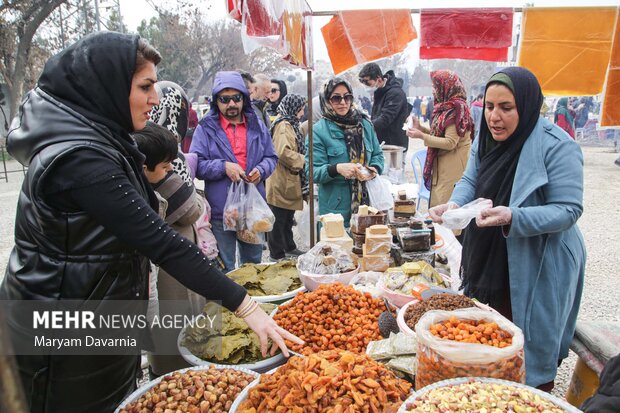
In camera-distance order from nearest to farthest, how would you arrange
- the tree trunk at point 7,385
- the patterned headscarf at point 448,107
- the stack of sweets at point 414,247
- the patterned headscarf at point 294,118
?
the tree trunk at point 7,385 < the stack of sweets at point 414,247 < the patterned headscarf at point 448,107 < the patterned headscarf at point 294,118

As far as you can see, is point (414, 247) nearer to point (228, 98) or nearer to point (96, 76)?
point (96, 76)

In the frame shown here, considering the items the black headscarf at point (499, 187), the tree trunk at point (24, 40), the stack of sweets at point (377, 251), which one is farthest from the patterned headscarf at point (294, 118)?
the tree trunk at point (24, 40)

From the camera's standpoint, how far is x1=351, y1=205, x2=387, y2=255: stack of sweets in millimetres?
2893

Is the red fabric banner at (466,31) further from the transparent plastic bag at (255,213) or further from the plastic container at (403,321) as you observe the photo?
the plastic container at (403,321)

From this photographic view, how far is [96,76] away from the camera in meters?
1.39

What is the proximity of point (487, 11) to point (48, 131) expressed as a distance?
368 cm

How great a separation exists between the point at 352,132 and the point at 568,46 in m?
1.90

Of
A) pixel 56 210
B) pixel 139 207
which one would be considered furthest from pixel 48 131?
pixel 139 207

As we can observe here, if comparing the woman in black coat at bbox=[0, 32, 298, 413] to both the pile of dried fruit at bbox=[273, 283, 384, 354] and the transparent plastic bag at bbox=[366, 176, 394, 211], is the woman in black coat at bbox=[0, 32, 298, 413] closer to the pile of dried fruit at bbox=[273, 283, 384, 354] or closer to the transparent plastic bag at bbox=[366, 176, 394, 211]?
the pile of dried fruit at bbox=[273, 283, 384, 354]

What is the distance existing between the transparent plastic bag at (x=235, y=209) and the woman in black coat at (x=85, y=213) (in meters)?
2.15

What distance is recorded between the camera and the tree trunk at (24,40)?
13625 millimetres

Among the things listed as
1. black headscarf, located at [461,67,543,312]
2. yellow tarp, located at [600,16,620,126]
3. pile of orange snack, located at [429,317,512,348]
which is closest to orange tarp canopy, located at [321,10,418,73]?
yellow tarp, located at [600,16,620,126]

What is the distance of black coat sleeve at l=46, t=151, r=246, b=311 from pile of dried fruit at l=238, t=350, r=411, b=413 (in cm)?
38

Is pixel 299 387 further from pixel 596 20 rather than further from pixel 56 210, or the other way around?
pixel 596 20
